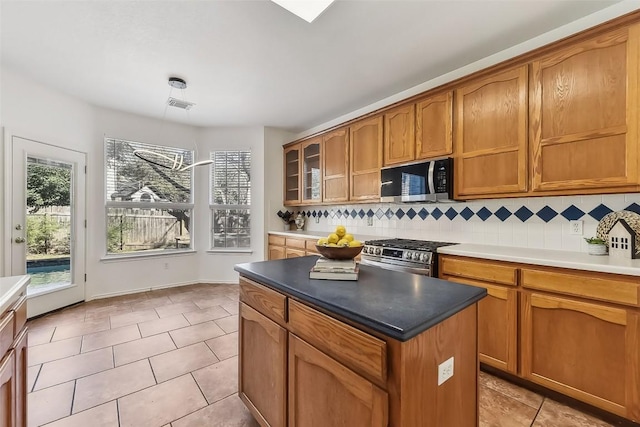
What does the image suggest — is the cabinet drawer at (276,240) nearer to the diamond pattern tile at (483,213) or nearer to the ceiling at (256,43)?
the ceiling at (256,43)

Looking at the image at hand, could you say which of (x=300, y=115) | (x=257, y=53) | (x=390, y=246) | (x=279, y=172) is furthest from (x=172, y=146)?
(x=390, y=246)

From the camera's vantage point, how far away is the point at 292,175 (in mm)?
4797

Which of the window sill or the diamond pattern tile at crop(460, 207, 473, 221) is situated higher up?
the diamond pattern tile at crop(460, 207, 473, 221)

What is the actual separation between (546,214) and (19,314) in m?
3.51

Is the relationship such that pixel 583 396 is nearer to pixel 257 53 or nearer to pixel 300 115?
pixel 257 53

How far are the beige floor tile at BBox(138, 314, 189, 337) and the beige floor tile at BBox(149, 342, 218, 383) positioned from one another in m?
0.54

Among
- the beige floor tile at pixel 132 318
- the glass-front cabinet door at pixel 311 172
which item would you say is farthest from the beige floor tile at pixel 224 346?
the glass-front cabinet door at pixel 311 172

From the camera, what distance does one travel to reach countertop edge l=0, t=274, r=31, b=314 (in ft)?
3.62

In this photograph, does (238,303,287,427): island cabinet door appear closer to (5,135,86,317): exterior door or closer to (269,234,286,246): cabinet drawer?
(269,234,286,246): cabinet drawer

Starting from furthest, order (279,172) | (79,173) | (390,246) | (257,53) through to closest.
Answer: (279,172) → (79,173) → (390,246) → (257,53)

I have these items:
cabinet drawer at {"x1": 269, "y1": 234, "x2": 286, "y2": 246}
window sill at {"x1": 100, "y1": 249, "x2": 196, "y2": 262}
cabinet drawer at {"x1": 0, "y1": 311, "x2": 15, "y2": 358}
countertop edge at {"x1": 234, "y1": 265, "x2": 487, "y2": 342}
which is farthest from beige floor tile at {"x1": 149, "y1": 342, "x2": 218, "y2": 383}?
window sill at {"x1": 100, "y1": 249, "x2": 196, "y2": 262}

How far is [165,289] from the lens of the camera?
4449mm

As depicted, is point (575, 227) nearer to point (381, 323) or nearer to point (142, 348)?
point (381, 323)

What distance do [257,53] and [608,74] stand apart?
8.60 feet
